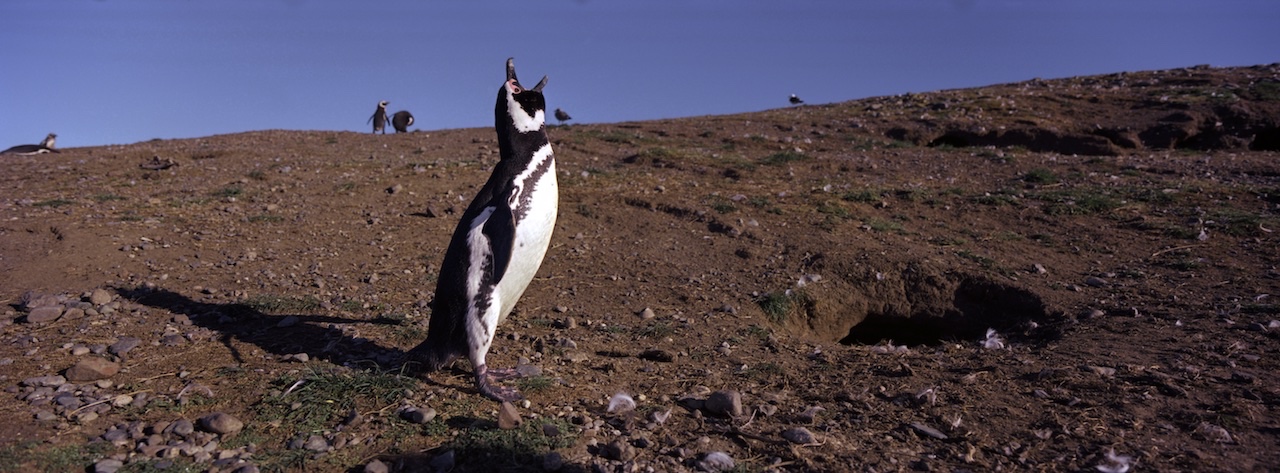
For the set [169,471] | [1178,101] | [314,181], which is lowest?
[169,471]

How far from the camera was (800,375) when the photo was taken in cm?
383

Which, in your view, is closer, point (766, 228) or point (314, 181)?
point (766, 228)

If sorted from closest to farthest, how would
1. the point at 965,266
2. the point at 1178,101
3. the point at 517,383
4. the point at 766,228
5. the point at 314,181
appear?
1. the point at 517,383
2. the point at 965,266
3. the point at 766,228
4. the point at 314,181
5. the point at 1178,101

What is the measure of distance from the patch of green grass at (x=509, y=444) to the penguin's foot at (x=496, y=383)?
0.97ft

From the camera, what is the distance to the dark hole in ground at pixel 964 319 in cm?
513

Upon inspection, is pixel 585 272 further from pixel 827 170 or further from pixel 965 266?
pixel 827 170

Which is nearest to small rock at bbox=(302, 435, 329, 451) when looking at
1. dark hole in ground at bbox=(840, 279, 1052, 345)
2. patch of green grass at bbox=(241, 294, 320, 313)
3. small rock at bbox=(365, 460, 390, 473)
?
small rock at bbox=(365, 460, 390, 473)

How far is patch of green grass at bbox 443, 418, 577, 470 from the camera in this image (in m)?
2.87

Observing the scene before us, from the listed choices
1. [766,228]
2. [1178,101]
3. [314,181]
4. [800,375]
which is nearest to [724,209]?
[766,228]

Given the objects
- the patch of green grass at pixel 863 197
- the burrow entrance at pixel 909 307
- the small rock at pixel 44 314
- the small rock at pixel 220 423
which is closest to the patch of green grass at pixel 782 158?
the patch of green grass at pixel 863 197

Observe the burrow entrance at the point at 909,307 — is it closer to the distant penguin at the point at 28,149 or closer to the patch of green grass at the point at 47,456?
the patch of green grass at the point at 47,456

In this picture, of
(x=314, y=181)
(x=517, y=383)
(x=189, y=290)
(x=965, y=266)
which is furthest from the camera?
(x=314, y=181)

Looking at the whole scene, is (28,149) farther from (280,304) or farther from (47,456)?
(47,456)

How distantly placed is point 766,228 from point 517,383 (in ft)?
11.9
